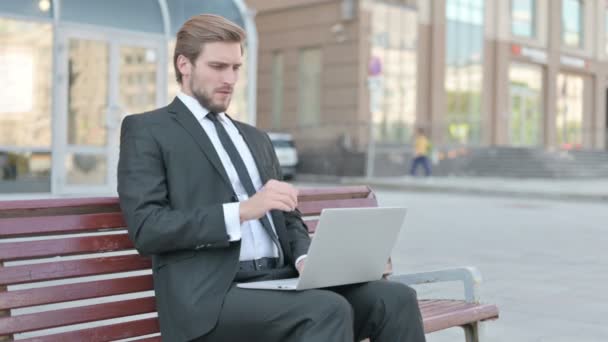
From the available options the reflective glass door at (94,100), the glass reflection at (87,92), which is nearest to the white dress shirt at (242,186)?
the reflective glass door at (94,100)

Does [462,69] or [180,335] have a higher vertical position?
[462,69]

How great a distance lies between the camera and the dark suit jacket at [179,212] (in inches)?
105

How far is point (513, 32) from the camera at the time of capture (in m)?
37.2

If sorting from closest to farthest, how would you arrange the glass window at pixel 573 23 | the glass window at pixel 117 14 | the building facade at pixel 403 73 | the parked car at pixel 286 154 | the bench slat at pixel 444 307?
1. the bench slat at pixel 444 307
2. the glass window at pixel 117 14
3. the parked car at pixel 286 154
4. the building facade at pixel 403 73
5. the glass window at pixel 573 23

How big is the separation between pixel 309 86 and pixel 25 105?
715 inches

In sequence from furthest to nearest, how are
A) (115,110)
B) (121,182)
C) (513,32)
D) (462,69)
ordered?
(513,32) < (462,69) < (115,110) < (121,182)

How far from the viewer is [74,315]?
9.09ft

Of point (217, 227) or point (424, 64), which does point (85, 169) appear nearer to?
point (217, 227)

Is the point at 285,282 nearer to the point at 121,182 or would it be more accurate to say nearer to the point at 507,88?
the point at 121,182

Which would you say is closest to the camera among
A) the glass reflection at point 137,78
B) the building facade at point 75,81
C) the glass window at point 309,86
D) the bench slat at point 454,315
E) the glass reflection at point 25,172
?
the bench slat at point 454,315

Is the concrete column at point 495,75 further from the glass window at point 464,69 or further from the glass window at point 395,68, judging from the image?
the glass window at point 395,68

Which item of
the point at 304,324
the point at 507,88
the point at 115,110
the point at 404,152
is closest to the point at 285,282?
the point at 304,324

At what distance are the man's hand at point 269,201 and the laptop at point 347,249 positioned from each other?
0.14 meters

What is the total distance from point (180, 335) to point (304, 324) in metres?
0.40
